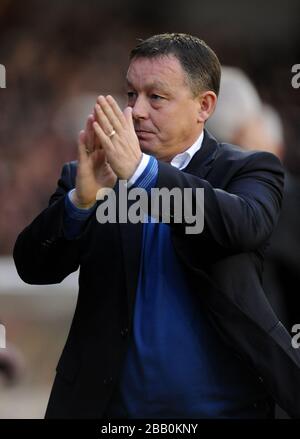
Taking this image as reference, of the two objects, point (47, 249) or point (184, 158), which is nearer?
point (47, 249)

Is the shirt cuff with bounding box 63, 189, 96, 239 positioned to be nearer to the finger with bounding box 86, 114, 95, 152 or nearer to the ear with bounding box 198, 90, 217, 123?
the finger with bounding box 86, 114, 95, 152

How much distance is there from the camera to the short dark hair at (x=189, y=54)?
128 inches

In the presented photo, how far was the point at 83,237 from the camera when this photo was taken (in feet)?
10.7

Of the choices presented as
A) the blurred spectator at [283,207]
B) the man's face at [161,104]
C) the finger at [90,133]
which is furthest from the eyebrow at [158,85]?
the blurred spectator at [283,207]

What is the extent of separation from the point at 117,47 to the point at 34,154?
1046 mm

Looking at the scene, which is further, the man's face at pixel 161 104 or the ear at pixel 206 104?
the ear at pixel 206 104

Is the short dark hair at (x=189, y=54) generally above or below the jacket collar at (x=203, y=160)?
above

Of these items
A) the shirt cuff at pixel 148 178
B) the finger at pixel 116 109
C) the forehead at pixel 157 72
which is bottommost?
the shirt cuff at pixel 148 178

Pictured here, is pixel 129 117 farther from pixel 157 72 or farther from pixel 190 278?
pixel 190 278

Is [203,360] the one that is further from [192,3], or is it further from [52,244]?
[192,3]

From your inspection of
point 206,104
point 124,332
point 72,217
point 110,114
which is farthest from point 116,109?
point 124,332

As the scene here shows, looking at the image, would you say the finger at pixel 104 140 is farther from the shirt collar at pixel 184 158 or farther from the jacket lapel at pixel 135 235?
the shirt collar at pixel 184 158

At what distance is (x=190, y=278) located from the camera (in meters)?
3.15

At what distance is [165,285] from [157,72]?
22.6 inches
